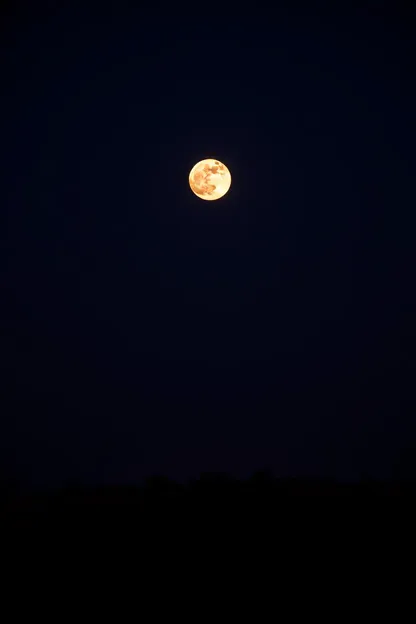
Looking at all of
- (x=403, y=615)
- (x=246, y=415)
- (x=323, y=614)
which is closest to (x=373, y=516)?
(x=403, y=615)

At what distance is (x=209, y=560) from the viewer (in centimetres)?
332

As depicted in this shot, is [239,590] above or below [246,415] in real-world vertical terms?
below

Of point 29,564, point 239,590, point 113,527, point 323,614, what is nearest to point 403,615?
point 323,614

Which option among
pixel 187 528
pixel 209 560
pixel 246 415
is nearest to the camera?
pixel 209 560

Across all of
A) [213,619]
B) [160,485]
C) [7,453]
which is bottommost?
[213,619]

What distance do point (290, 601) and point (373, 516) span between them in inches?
52.0

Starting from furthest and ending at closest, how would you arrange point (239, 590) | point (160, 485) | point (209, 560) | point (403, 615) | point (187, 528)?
point (160, 485)
point (187, 528)
point (209, 560)
point (239, 590)
point (403, 615)

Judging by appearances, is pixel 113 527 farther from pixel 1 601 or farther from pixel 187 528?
pixel 1 601

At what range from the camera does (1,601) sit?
3.01 metres

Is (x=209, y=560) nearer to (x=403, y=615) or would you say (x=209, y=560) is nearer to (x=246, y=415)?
(x=403, y=615)

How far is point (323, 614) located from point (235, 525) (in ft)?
3.29

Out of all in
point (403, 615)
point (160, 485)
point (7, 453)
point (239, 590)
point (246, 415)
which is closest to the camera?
point (403, 615)

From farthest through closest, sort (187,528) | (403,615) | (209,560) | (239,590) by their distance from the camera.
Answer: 1. (187,528)
2. (209,560)
3. (239,590)
4. (403,615)

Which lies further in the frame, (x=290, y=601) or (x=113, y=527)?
(x=113, y=527)
